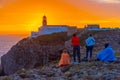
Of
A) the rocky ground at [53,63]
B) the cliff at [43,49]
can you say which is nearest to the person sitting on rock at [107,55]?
the rocky ground at [53,63]

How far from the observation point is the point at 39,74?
2678 centimetres

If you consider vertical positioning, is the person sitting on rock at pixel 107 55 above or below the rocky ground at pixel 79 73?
above

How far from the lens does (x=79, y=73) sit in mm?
26047

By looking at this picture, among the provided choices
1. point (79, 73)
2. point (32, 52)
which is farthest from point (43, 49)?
point (79, 73)

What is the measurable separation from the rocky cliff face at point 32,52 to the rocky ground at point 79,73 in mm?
27532

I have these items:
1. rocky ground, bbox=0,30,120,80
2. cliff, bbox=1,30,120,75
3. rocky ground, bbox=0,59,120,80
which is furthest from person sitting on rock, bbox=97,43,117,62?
cliff, bbox=1,30,120,75

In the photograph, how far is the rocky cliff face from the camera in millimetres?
61734

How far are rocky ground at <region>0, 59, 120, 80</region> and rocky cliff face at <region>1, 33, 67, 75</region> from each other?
27532mm

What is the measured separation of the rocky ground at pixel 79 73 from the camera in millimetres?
24369

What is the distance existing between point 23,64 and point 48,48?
8158 mm

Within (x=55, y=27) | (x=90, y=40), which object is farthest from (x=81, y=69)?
(x=55, y=27)

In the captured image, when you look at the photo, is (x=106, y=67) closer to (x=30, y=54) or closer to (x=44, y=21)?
(x=30, y=54)

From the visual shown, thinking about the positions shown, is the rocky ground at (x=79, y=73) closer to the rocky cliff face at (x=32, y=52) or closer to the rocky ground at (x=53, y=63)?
the rocky ground at (x=53, y=63)

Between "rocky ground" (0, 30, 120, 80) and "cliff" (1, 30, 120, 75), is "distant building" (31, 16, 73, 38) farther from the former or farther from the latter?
"rocky ground" (0, 30, 120, 80)
